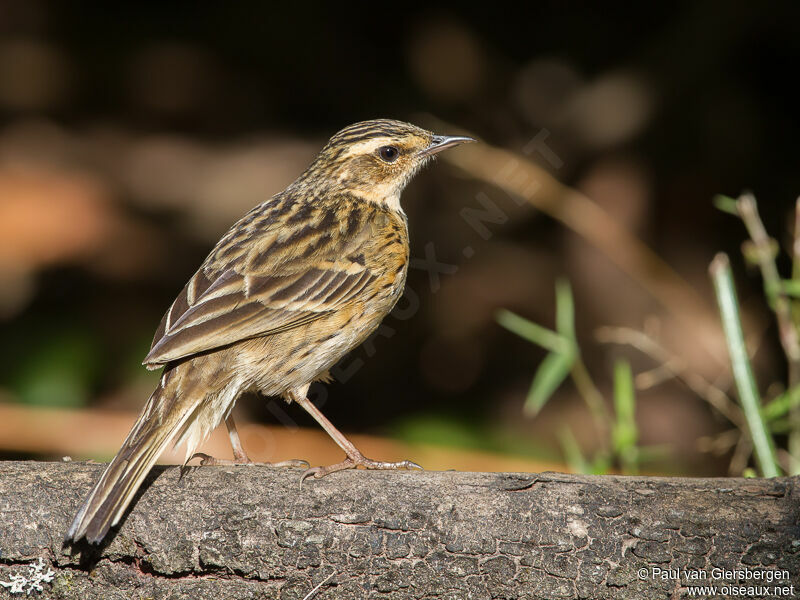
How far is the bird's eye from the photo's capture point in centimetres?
521

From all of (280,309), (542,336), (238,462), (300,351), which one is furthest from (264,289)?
(542,336)

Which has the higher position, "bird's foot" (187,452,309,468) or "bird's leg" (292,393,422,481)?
"bird's leg" (292,393,422,481)

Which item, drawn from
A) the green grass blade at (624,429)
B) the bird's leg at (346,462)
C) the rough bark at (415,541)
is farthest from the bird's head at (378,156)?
the rough bark at (415,541)

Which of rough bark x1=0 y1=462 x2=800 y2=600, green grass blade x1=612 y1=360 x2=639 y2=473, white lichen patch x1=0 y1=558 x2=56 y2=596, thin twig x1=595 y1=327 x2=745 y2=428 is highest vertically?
thin twig x1=595 y1=327 x2=745 y2=428

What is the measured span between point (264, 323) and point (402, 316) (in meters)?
3.32

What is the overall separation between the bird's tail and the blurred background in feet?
→ 9.14

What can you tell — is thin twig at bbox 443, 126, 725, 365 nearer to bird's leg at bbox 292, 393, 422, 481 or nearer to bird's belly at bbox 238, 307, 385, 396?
bird's belly at bbox 238, 307, 385, 396

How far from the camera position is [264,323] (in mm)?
3984

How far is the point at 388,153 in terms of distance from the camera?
522 centimetres

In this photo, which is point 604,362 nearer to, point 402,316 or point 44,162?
point 402,316

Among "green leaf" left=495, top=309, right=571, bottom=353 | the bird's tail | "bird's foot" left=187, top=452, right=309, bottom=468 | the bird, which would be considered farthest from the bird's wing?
"green leaf" left=495, top=309, right=571, bottom=353

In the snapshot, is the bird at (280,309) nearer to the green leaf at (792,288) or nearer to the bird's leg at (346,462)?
the bird's leg at (346,462)

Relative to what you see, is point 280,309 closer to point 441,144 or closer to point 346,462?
point 346,462

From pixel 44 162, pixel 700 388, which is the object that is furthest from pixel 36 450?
pixel 700 388
